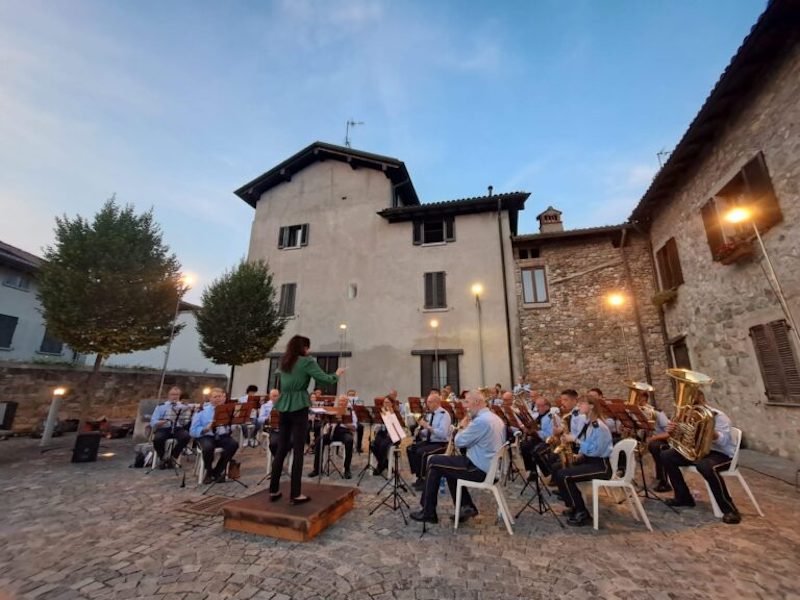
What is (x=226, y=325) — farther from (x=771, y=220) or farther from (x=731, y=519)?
(x=771, y=220)

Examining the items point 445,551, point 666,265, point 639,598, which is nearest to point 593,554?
point 639,598

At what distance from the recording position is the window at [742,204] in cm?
710

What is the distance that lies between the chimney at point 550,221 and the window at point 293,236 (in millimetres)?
11694

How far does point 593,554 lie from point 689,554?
0.99 metres

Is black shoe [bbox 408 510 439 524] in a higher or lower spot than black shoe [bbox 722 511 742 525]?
lower

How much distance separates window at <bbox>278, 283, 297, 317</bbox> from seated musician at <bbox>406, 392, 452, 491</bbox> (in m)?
11.5

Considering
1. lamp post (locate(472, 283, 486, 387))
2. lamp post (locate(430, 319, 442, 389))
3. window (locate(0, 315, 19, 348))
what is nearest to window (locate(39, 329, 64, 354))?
window (locate(0, 315, 19, 348))

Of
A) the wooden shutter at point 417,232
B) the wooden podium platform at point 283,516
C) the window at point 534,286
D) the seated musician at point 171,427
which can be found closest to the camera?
the wooden podium platform at point 283,516

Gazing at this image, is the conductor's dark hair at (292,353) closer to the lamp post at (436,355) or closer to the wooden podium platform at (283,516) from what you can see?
the wooden podium platform at (283,516)

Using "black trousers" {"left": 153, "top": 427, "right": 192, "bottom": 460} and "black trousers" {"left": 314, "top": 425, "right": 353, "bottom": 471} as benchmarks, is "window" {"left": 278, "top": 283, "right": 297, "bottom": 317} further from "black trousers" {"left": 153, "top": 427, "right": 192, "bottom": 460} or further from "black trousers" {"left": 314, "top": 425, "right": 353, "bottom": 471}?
"black trousers" {"left": 314, "top": 425, "right": 353, "bottom": 471}

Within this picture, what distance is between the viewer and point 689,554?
358cm

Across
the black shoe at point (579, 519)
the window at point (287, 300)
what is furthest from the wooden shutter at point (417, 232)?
the black shoe at point (579, 519)

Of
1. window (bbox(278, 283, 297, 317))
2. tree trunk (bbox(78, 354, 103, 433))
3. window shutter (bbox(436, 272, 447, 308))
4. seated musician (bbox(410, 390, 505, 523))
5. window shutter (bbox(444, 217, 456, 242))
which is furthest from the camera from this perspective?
window (bbox(278, 283, 297, 317))

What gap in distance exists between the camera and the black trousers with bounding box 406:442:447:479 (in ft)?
19.2
